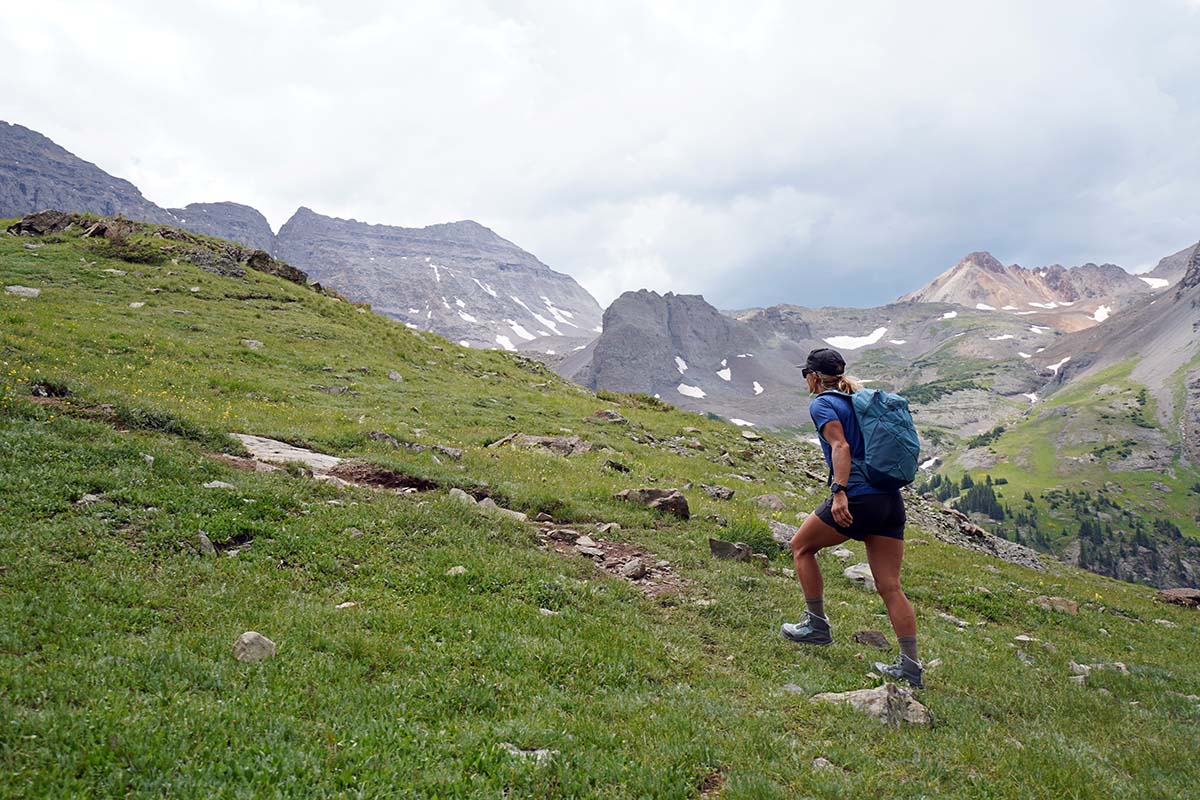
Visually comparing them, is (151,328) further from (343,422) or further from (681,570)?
(681,570)

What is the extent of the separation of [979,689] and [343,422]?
57.4 ft

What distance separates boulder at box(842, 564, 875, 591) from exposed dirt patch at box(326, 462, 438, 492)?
10.1 metres

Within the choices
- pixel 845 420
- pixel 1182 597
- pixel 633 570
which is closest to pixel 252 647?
pixel 633 570


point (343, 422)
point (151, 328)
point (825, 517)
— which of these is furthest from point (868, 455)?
point (151, 328)

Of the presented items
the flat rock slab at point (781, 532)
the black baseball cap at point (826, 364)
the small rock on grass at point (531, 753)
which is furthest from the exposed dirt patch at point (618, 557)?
the small rock on grass at point (531, 753)

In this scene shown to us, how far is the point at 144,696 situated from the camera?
533 centimetres

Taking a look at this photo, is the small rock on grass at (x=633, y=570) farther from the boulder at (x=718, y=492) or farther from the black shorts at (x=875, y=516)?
the boulder at (x=718, y=492)

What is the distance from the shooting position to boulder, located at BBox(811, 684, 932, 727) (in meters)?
7.07

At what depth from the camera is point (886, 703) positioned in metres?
7.17

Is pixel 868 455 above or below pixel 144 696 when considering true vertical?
above

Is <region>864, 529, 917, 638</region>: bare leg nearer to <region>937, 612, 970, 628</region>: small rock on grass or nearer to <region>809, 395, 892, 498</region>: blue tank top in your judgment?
<region>809, 395, 892, 498</region>: blue tank top

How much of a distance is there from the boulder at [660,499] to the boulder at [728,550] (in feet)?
6.99

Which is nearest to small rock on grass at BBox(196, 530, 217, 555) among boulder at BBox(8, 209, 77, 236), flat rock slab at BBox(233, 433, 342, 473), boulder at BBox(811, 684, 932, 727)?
flat rock slab at BBox(233, 433, 342, 473)

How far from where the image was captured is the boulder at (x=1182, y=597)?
19266mm
